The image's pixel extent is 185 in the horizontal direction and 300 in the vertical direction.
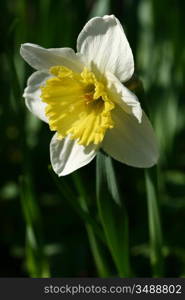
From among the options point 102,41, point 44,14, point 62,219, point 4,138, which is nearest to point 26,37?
point 44,14

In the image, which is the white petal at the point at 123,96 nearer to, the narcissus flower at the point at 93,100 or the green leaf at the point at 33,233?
the narcissus flower at the point at 93,100

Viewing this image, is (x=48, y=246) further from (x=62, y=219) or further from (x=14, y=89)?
(x=14, y=89)

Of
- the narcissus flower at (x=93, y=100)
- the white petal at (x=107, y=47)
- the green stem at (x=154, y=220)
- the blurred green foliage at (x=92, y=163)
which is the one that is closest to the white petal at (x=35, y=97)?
the narcissus flower at (x=93, y=100)

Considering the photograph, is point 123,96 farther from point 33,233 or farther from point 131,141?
point 33,233

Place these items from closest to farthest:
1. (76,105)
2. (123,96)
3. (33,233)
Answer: (123,96) → (76,105) → (33,233)

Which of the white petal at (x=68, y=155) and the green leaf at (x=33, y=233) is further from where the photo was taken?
the green leaf at (x=33, y=233)

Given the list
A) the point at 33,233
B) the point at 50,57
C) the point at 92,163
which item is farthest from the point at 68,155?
the point at 92,163
